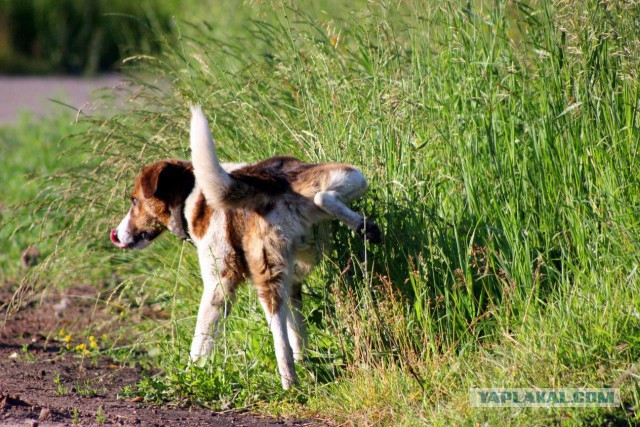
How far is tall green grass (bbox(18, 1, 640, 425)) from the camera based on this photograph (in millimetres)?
4266

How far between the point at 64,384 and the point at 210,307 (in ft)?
3.33

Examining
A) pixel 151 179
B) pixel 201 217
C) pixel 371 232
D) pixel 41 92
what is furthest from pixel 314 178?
pixel 41 92

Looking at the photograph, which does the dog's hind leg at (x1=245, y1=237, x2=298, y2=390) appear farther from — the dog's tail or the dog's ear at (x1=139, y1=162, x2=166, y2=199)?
the dog's ear at (x1=139, y1=162, x2=166, y2=199)

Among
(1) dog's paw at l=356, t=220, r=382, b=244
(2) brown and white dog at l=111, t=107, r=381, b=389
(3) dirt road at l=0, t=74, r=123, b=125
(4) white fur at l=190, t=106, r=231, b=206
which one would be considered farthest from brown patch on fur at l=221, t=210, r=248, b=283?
(3) dirt road at l=0, t=74, r=123, b=125

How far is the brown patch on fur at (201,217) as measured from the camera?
16.1 feet

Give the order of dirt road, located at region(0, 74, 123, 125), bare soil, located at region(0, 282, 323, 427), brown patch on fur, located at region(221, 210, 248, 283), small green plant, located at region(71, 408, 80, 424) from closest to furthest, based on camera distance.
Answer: small green plant, located at region(71, 408, 80, 424), bare soil, located at region(0, 282, 323, 427), brown patch on fur, located at region(221, 210, 248, 283), dirt road, located at region(0, 74, 123, 125)

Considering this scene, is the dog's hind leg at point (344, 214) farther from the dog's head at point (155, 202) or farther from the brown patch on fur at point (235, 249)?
the dog's head at point (155, 202)

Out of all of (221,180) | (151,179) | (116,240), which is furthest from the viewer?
(116,240)

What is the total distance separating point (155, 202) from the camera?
519 centimetres

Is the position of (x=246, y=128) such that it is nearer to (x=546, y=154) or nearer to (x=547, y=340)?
(x=546, y=154)

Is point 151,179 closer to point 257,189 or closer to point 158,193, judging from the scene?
point 158,193

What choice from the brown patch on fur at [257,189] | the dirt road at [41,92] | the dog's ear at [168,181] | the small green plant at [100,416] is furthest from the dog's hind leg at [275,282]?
the dirt road at [41,92]

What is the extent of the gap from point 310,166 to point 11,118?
9515mm

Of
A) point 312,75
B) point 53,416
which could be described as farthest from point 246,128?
point 53,416
